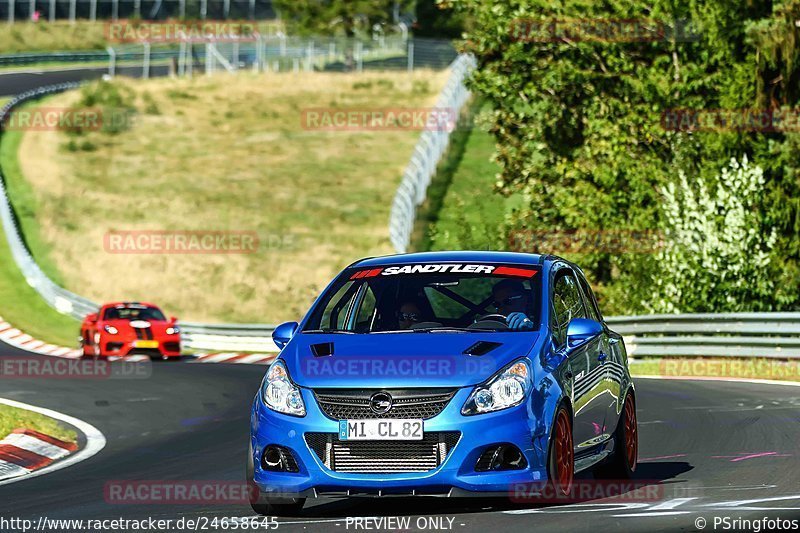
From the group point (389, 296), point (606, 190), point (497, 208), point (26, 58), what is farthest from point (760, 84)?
point (26, 58)

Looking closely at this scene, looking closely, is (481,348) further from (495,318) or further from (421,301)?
(421,301)

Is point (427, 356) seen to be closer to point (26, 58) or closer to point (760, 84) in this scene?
point (760, 84)

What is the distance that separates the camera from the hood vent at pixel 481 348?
8945 millimetres

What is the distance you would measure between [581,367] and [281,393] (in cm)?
211

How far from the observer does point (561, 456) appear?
29.8 ft

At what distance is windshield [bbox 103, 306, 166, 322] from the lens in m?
30.8

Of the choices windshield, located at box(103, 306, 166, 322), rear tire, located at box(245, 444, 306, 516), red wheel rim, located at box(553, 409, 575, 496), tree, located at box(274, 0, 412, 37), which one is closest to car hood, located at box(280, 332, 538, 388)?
red wheel rim, located at box(553, 409, 575, 496)

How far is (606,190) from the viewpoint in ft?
109

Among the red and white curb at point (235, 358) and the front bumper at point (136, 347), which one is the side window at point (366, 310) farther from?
the red and white curb at point (235, 358)

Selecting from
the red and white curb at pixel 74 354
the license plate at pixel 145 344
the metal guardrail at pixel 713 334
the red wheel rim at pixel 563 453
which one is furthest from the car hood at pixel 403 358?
the red and white curb at pixel 74 354

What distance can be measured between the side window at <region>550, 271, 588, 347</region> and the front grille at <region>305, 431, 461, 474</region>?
1.35m

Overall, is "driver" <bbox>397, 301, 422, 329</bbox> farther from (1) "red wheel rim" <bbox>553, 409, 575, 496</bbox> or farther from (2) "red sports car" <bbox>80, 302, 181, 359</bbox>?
(2) "red sports car" <bbox>80, 302, 181, 359</bbox>

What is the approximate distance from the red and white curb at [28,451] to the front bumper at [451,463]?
4.79m

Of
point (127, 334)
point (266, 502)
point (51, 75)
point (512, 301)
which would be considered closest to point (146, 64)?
point (51, 75)
